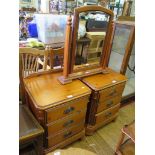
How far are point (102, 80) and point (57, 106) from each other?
1.89 feet

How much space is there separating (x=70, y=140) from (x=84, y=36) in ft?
3.24

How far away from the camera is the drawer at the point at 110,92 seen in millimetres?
1477

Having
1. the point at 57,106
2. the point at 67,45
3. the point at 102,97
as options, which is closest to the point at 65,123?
the point at 57,106

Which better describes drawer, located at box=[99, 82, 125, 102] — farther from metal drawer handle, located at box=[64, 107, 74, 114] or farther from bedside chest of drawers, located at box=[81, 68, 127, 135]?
metal drawer handle, located at box=[64, 107, 74, 114]

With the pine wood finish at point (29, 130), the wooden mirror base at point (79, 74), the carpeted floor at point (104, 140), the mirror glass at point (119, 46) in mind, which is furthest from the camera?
the mirror glass at point (119, 46)

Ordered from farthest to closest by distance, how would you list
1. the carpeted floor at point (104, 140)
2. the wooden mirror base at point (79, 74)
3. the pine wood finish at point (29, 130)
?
the carpeted floor at point (104, 140) → the wooden mirror base at point (79, 74) → the pine wood finish at point (29, 130)

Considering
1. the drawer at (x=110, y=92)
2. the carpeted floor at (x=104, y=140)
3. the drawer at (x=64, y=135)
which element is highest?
the drawer at (x=110, y=92)

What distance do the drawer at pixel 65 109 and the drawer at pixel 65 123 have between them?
0.14 ft

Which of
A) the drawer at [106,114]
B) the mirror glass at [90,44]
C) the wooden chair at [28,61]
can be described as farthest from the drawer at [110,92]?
the wooden chair at [28,61]

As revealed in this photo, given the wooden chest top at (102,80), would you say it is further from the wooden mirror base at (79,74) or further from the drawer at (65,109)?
the drawer at (65,109)

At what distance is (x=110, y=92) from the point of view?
155 cm

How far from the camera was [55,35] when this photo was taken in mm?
1910
